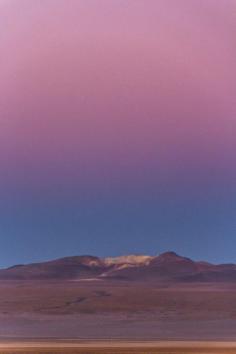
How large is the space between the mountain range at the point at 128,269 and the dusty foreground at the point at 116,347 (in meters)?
1.44

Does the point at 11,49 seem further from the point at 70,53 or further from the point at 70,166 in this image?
the point at 70,166

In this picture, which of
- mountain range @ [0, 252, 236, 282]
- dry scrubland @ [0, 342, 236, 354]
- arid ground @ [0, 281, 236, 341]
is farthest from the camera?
mountain range @ [0, 252, 236, 282]

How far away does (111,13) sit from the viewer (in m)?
13.1

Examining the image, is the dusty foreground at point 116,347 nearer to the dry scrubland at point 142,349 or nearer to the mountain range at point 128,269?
the dry scrubland at point 142,349

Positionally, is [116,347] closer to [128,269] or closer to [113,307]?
[113,307]

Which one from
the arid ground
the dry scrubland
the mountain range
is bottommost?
the dry scrubland

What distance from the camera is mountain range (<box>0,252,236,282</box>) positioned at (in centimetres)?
1302

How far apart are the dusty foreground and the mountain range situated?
4.71 feet

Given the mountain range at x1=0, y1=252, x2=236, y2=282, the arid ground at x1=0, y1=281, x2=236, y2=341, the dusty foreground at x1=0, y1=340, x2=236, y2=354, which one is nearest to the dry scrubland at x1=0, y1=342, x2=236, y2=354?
the dusty foreground at x1=0, y1=340, x2=236, y2=354

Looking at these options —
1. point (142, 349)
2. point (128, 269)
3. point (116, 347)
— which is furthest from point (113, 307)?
point (142, 349)

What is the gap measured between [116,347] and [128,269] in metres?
2.07

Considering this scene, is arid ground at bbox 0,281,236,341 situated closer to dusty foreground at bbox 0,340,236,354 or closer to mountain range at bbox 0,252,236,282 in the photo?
mountain range at bbox 0,252,236,282

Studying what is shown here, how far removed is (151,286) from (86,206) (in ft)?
4.13

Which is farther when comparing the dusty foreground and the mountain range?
the mountain range
